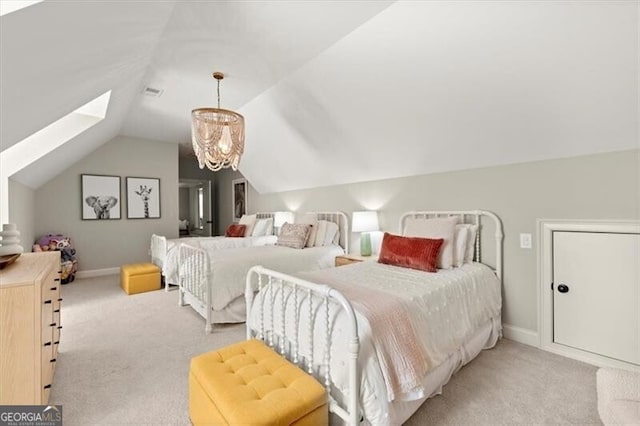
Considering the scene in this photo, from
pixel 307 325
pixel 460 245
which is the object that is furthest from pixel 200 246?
pixel 460 245

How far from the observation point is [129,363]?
238cm

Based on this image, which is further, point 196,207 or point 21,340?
point 196,207

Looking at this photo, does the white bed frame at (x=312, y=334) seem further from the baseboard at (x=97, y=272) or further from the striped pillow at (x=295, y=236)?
the baseboard at (x=97, y=272)

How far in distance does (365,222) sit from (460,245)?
1.28 metres

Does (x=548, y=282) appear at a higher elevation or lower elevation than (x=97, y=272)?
higher

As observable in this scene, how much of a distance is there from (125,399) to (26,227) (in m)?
3.72

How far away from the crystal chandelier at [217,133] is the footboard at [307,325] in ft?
5.72

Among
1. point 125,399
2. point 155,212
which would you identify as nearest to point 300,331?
point 125,399

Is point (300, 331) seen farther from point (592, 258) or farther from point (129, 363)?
point (592, 258)

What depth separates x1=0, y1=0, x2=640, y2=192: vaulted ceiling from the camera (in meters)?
1.68

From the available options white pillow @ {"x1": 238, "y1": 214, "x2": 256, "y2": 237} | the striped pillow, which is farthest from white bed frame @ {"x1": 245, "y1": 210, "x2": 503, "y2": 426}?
white pillow @ {"x1": 238, "y1": 214, "x2": 256, "y2": 237}

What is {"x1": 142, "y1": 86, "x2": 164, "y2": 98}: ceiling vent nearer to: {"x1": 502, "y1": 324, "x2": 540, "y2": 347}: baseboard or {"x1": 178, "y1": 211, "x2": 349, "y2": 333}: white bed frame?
{"x1": 178, "y1": 211, "x2": 349, "y2": 333}: white bed frame

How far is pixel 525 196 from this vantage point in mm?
2672

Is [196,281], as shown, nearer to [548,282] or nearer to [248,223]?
[248,223]
